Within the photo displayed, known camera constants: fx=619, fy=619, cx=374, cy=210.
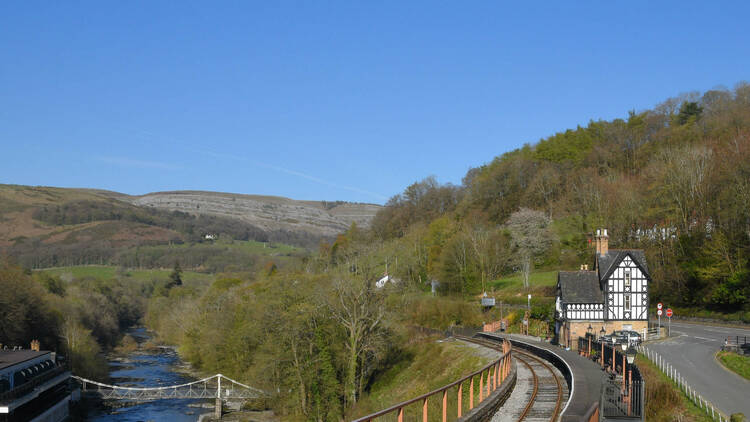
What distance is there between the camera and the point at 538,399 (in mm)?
22422

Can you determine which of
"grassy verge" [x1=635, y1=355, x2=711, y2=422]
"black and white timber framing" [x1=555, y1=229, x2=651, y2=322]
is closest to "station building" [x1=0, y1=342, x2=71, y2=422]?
"grassy verge" [x1=635, y1=355, x2=711, y2=422]

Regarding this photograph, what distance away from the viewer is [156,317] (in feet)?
381

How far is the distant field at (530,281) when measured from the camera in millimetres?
70812

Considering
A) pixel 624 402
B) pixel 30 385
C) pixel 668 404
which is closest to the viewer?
pixel 624 402

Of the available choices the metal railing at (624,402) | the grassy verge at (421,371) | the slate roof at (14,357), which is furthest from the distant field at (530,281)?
the metal railing at (624,402)

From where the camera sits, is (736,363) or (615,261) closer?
(736,363)

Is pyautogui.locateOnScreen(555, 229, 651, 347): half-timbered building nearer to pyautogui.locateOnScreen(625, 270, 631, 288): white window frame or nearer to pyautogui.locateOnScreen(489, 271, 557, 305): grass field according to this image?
pyautogui.locateOnScreen(625, 270, 631, 288): white window frame

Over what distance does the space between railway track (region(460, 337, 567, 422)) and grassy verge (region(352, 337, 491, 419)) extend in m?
6.32

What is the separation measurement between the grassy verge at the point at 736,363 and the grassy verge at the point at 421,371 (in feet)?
43.2

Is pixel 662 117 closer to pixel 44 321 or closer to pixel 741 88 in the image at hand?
pixel 741 88

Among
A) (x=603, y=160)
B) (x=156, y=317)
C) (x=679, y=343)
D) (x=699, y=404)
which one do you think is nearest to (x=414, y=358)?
(x=679, y=343)

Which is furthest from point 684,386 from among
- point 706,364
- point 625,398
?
point 625,398

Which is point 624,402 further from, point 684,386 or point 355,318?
point 355,318

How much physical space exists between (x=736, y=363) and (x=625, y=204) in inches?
1528
